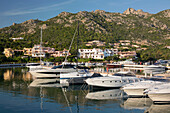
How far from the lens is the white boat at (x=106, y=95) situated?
98.0ft

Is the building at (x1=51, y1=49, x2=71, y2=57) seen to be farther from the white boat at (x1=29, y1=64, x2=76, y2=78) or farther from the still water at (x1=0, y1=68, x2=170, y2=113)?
the still water at (x1=0, y1=68, x2=170, y2=113)

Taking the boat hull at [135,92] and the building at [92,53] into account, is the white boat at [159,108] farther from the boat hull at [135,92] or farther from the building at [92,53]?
the building at [92,53]

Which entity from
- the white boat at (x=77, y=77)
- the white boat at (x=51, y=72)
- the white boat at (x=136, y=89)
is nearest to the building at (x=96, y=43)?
the white boat at (x=51, y=72)

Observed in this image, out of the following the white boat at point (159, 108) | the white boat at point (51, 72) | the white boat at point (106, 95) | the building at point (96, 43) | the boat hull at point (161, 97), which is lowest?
the white boat at point (159, 108)

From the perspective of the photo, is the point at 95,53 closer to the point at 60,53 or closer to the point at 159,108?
the point at 60,53

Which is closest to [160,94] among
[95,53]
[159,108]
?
[159,108]

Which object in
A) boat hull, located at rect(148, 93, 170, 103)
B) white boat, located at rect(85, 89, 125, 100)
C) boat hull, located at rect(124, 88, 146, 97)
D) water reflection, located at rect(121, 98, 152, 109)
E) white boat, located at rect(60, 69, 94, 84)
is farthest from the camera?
white boat, located at rect(60, 69, 94, 84)

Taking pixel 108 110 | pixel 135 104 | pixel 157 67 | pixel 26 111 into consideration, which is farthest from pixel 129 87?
pixel 157 67

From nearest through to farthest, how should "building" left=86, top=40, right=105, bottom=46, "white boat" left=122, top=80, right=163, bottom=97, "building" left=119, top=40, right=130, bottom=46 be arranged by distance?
"white boat" left=122, top=80, right=163, bottom=97, "building" left=86, top=40, right=105, bottom=46, "building" left=119, top=40, right=130, bottom=46

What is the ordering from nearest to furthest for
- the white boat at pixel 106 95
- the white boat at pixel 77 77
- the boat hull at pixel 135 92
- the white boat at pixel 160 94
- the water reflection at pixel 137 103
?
the white boat at pixel 160 94 → the water reflection at pixel 137 103 → the boat hull at pixel 135 92 → the white boat at pixel 106 95 → the white boat at pixel 77 77

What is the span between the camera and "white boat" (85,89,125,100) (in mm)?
29870

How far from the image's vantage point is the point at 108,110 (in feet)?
78.0

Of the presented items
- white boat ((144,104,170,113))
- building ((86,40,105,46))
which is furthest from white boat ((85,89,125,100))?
building ((86,40,105,46))

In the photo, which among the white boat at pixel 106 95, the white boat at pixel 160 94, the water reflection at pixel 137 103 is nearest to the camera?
the white boat at pixel 160 94
